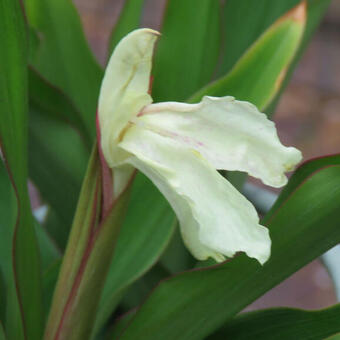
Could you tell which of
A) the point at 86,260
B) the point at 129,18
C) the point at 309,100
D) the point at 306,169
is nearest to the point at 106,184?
the point at 86,260

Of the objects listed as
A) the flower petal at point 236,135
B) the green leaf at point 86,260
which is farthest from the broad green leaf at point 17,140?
the flower petal at point 236,135

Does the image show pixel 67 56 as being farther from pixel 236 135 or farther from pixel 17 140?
pixel 236 135

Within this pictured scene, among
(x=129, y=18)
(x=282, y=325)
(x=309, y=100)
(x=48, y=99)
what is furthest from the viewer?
(x=309, y=100)

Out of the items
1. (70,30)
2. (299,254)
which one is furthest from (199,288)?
(70,30)

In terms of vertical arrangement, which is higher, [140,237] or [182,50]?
[182,50]

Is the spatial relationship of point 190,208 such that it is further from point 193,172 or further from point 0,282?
point 0,282
